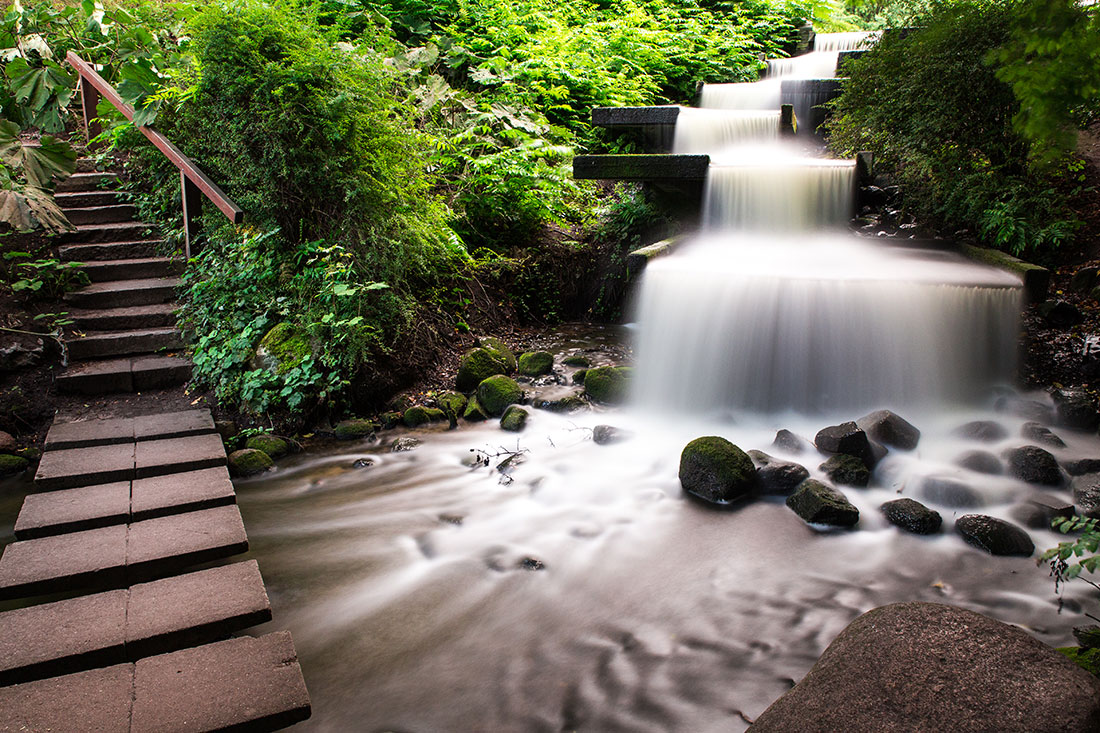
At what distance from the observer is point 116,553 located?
356 cm

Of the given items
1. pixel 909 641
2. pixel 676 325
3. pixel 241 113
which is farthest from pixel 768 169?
pixel 909 641

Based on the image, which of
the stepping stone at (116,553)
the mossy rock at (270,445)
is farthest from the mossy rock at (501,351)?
the stepping stone at (116,553)

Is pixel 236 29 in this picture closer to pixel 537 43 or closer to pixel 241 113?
pixel 241 113

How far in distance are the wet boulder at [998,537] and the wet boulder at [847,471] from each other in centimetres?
77

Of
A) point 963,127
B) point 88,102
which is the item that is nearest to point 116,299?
point 88,102

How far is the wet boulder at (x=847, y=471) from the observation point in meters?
4.79

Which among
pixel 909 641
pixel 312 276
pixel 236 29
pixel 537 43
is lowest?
pixel 909 641

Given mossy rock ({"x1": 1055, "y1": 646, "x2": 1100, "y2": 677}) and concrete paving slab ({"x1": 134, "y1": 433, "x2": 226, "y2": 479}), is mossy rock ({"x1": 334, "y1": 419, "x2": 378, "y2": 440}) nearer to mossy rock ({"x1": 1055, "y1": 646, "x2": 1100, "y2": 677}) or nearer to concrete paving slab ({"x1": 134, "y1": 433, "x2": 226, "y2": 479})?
concrete paving slab ({"x1": 134, "y1": 433, "x2": 226, "y2": 479})

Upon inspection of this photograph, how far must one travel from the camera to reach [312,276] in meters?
5.96

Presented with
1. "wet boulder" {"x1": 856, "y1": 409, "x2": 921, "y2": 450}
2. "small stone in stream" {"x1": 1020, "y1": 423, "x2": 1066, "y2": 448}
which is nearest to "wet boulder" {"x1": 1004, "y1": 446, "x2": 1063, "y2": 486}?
"small stone in stream" {"x1": 1020, "y1": 423, "x2": 1066, "y2": 448}

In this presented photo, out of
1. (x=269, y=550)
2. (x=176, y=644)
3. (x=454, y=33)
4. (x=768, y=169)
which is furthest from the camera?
A: (x=454, y=33)

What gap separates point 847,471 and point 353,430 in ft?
12.7

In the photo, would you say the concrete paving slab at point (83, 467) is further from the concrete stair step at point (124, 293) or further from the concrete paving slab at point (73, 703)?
the concrete stair step at point (124, 293)

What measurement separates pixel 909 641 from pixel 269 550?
3.41m
